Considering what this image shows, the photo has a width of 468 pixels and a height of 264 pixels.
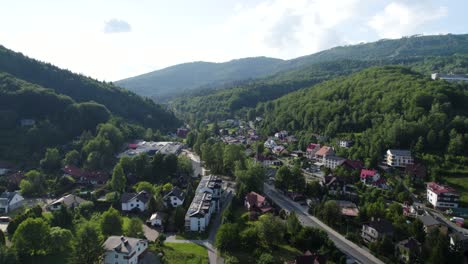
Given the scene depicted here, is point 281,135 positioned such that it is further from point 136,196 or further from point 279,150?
point 136,196

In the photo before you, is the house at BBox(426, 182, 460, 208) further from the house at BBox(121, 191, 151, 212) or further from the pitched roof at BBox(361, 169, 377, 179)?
the house at BBox(121, 191, 151, 212)

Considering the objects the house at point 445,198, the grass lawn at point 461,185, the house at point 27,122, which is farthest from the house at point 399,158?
the house at point 27,122

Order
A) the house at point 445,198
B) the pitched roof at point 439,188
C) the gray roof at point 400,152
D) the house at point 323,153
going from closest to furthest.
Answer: the house at point 445,198 < the pitched roof at point 439,188 < the gray roof at point 400,152 < the house at point 323,153

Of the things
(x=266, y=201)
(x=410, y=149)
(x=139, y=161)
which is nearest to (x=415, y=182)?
(x=410, y=149)

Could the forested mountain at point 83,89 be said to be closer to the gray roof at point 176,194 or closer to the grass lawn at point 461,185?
the gray roof at point 176,194

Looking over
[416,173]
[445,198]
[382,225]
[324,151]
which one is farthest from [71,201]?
[416,173]
